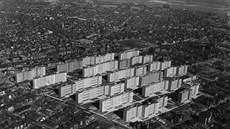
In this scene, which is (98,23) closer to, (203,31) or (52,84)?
(203,31)

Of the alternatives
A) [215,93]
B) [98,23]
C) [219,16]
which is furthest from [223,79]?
[219,16]

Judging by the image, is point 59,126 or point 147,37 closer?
point 59,126

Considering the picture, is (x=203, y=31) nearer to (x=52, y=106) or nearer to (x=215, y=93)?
(x=215, y=93)

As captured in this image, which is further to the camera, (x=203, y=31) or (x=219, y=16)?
(x=219, y=16)

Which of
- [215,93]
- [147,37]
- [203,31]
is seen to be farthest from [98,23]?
[215,93]

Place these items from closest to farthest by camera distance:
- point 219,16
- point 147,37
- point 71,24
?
point 147,37
point 71,24
point 219,16

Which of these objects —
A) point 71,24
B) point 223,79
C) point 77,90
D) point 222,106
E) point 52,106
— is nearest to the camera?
point 52,106

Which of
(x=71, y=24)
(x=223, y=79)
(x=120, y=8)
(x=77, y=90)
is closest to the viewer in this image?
(x=77, y=90)

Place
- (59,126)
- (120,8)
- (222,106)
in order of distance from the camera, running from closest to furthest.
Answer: (59,126) < (222,106) < (120,8)
